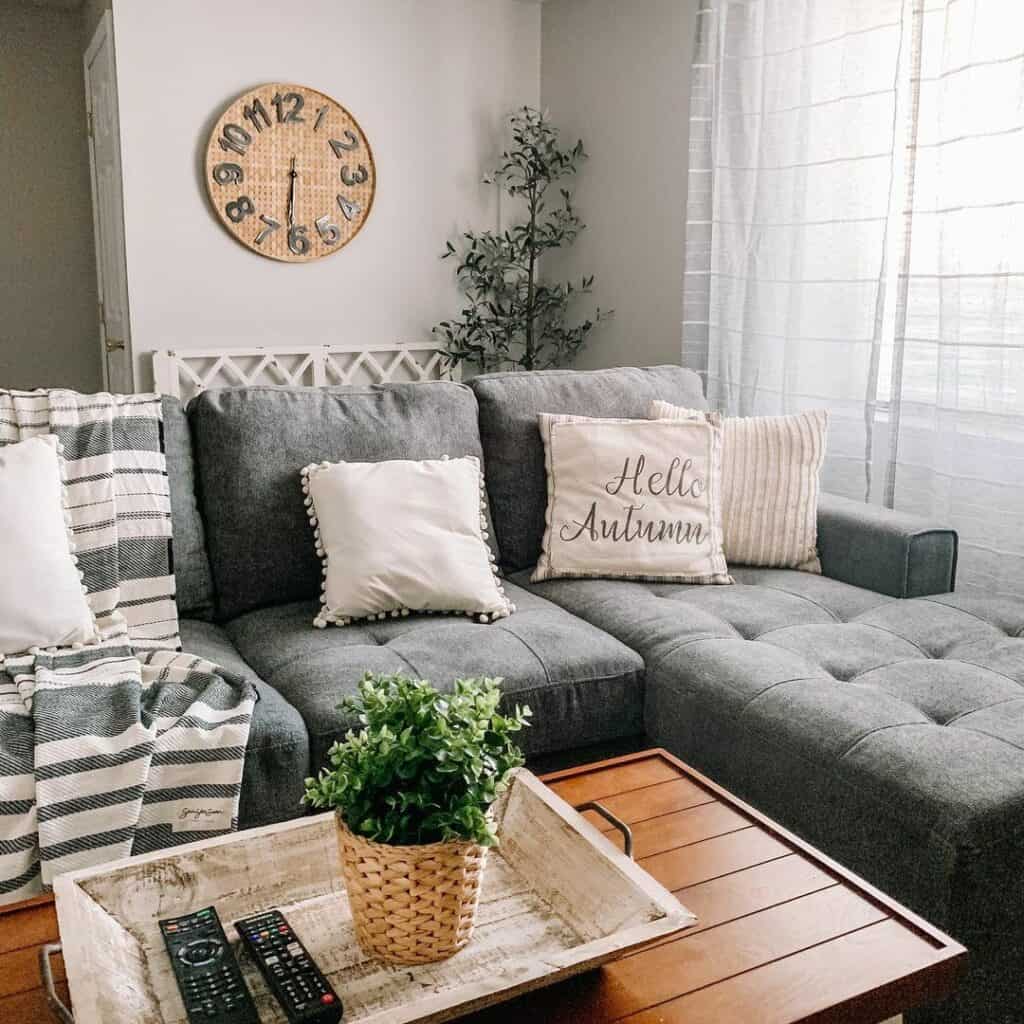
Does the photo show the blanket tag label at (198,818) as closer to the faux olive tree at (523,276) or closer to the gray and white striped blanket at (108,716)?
the gray and white striped blanket at (108,716)

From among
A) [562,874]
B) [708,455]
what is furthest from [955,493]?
[562,874]

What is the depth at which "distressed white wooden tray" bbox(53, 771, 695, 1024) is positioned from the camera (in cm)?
97

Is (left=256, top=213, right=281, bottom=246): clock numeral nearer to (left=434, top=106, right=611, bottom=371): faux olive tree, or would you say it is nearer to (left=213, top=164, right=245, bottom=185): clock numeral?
(left=213, top=164, right=245, bottom=185): clock numeral

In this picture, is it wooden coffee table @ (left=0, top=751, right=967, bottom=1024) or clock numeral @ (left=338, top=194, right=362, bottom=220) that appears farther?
clock numeral @ (left=338, top=194, right=362, bottom=220)

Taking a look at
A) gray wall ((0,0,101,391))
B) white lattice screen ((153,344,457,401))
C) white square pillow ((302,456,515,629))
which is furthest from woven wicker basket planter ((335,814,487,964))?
gray wall ((0,0,101,391))

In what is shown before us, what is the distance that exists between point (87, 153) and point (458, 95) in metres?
1.84

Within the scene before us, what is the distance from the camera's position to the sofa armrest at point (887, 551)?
90.2 inches

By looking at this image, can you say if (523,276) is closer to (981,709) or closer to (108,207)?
(108,207)

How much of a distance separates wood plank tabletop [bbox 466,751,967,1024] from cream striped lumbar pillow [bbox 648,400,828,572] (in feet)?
3.87

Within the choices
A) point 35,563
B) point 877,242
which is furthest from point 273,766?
point 877,242

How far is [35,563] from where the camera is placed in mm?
1804

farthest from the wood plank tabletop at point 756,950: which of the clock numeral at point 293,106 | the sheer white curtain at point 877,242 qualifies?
the clock numeral at point 293,106

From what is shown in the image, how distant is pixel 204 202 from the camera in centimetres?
386

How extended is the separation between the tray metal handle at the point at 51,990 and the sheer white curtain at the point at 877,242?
214 cm
